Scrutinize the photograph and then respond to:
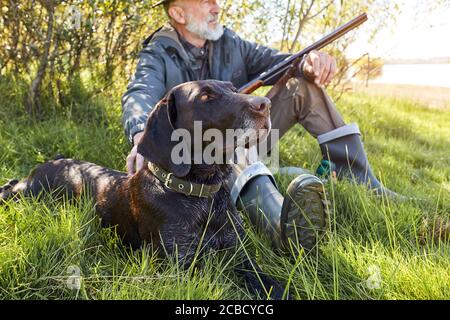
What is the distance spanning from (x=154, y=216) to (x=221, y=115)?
624 millimetres

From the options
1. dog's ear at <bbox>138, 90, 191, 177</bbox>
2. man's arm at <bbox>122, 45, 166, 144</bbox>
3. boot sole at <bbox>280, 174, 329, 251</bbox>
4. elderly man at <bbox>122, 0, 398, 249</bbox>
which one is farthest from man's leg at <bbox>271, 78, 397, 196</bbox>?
dog's ear at <bbox>138, 90, 191, 177</bbox>

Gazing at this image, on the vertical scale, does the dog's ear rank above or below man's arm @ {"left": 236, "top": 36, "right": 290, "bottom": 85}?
below

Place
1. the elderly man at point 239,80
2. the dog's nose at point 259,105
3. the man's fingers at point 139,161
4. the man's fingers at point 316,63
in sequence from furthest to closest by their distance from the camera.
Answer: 1. the man's fingers at point 316,63
2. the elderly man at point 239,80
3. the man's fingers at point 139,161
4. the dog's nose at point 259,105

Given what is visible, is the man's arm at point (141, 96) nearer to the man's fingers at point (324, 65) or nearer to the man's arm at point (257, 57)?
the man's arm at point (257, 57)

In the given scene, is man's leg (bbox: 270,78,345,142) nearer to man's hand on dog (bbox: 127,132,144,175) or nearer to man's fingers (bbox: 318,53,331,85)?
man's fingers (bbox: 318,53,331,85)

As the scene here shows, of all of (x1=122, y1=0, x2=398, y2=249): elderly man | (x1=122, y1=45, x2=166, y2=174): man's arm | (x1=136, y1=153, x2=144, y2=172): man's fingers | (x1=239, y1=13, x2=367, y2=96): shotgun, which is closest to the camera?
(x1=136, y1=153, x2=144, y2=172): man's fingers

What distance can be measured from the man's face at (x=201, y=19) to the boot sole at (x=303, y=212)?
1.92m

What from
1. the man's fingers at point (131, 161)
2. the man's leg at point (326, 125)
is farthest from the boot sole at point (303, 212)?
the man's leg at point (326, 125)

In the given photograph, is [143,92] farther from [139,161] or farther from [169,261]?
[169,261]

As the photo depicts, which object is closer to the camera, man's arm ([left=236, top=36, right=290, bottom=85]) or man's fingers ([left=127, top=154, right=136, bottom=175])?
man's fingers ([left=127, top=154, right=136, bottom=175])

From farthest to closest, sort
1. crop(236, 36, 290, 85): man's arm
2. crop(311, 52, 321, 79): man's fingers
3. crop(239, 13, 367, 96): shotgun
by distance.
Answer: crop(236, 36, 290, 85): man's arm, crop(239, 13, 367, 96): shotgun, crop(311, 52, 321, 79): man's fingers

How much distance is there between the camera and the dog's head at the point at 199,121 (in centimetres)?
229

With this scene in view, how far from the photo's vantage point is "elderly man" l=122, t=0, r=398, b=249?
306 cm

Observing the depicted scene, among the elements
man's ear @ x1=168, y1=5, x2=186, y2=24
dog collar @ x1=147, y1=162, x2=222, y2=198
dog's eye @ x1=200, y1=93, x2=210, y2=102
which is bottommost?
dog collar @ x1=147, y1=162, x2=222, y2=198
